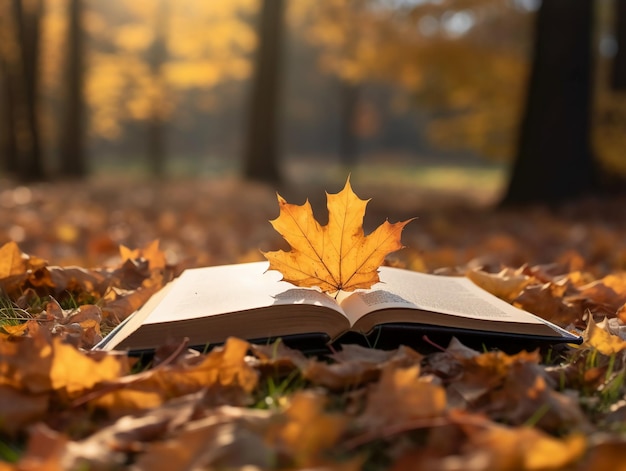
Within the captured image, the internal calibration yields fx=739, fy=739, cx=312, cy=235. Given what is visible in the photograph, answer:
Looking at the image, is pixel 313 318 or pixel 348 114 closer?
pixel 313 318

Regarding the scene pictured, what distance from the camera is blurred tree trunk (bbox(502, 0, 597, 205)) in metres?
7.20

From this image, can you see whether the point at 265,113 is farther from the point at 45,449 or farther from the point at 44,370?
the point at 45,449

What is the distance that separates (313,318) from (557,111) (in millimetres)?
6471

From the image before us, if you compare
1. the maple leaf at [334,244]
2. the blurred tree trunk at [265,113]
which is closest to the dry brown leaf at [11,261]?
the maple leaf at [334,244]

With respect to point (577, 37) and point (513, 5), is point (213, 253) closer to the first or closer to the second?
point (577, 37)

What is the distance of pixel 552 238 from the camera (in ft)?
17.1

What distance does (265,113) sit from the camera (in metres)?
12.2

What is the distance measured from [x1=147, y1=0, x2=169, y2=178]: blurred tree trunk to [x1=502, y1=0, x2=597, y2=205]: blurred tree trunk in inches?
458

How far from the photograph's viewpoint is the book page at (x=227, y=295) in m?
1.48

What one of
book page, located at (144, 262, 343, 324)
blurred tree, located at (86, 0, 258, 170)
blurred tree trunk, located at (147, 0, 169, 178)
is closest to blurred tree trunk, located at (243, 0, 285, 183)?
blurred tree, located at (86, 0, 258, 170)

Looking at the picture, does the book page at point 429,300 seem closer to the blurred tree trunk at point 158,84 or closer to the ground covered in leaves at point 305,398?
the ground covered in leaves at point 305,398

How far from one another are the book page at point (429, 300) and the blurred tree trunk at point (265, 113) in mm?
10298

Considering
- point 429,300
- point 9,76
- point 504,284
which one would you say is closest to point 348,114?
point 9,76

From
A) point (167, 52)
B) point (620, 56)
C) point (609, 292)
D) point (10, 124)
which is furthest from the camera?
point (167, 52)
